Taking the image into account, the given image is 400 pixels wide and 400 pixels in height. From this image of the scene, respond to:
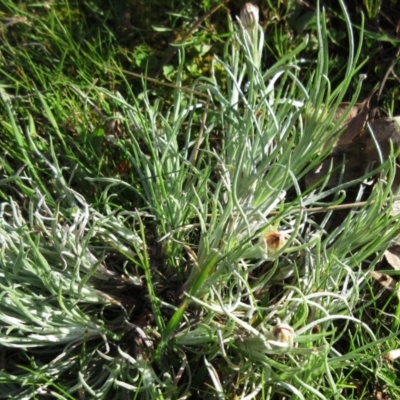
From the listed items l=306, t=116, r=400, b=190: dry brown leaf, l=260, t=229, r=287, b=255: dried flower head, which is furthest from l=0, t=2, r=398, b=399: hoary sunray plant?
l=306, t=116, r=400, b=190: dry brown leaf

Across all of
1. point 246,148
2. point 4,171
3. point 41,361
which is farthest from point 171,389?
point 4,171

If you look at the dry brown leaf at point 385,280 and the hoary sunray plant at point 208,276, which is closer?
the hoary sunray plant at point 208,276

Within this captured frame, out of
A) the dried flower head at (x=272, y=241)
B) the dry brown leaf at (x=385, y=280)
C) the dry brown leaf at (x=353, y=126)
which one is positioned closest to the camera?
the dried flower head at (x=272, y=241)

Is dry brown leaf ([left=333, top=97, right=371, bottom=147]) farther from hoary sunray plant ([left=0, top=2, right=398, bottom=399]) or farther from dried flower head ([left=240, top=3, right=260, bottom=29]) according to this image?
dried flower head ([left=240, top=3, right=260, bottom=29])

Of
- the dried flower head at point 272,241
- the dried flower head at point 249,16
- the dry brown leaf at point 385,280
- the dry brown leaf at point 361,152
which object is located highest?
the dried flower head at point 249,16

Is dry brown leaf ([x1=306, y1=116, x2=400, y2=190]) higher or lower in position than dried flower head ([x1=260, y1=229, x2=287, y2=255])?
lower

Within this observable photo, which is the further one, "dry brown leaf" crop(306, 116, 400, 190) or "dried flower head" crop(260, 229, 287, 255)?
"dry brown leaf" crop(306, 116, 400, 190)

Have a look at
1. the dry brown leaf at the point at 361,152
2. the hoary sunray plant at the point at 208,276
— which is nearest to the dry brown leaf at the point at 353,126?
the dry brown leaf at the point at 361,152

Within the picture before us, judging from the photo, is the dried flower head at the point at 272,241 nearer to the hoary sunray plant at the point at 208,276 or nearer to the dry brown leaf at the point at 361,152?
the hoary sunray plant at the point at 208,276

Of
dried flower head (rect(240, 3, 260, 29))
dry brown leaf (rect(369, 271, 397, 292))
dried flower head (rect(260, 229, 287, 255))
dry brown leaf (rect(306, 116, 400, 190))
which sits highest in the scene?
dried flower head (rect(240, 3, 260, 29))
